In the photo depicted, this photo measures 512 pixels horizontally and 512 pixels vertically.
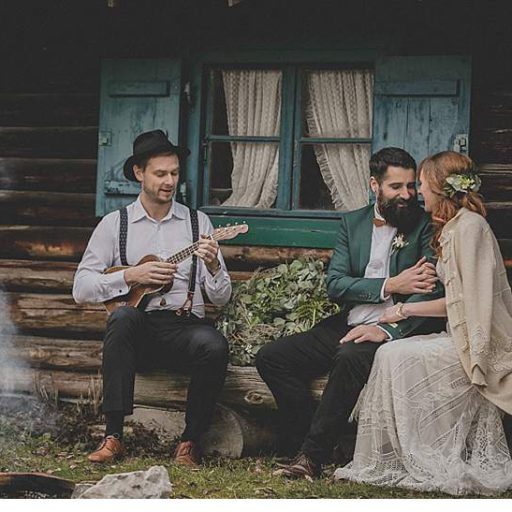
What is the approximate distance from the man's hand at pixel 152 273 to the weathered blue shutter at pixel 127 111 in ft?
3.46

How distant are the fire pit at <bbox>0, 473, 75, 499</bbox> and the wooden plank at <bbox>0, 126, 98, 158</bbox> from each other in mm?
2650

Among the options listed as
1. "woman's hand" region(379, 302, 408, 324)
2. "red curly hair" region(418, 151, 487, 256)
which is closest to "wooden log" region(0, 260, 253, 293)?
"woman's hand" region(379, 302, 408, 324)

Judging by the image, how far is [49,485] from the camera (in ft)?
19.0

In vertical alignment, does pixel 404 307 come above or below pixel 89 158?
below

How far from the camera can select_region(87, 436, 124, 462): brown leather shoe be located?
6152mm

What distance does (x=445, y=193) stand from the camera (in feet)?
19.8

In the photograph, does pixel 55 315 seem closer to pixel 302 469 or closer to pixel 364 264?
pixel 364 264

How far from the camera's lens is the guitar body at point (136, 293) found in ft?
21.3

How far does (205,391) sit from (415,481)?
4.06 ft

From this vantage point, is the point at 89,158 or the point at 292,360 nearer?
the point at 292,360

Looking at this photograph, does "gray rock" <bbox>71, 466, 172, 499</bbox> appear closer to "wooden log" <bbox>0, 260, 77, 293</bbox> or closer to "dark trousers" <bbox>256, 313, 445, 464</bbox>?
"dark trousers" <bbox>256, 313, 445, 464</bbox>
